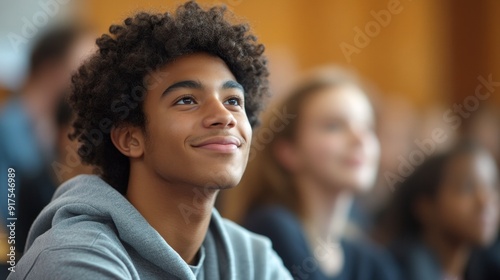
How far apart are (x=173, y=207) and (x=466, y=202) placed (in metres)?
1.08

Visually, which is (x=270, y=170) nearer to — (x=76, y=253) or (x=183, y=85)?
(x=183, y=85)

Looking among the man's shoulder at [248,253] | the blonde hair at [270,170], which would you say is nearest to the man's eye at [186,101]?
the man's shoulder at [248,253]

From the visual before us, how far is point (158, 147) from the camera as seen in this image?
942 mm

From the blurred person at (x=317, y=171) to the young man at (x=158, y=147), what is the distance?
608 mm

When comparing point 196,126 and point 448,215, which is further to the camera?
point 448,215

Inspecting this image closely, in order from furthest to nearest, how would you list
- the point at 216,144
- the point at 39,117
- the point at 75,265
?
the point at 39,117 → the point at 216,144 → the point at 75,265

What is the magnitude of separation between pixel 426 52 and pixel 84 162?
214 centimetres

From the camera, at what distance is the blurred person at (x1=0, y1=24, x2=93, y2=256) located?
1.49 metres

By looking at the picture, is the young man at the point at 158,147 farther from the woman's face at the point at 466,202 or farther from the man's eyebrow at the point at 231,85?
the woman's face at the point at 466,202

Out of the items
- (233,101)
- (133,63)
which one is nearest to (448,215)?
(233,101)

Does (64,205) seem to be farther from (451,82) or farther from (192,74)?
(451,82)

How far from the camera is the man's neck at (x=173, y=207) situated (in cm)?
96

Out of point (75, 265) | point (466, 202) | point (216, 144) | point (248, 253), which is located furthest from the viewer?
point (466, 202)

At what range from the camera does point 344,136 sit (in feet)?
5.47
